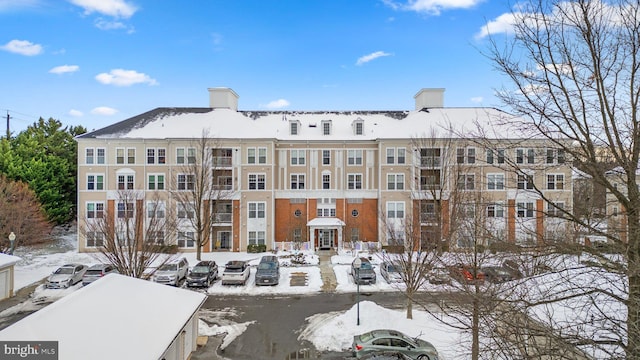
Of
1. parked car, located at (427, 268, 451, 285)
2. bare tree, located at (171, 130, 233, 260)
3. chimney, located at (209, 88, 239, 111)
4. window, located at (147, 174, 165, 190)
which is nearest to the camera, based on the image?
parked car, located at (427, 268, 451, 285)

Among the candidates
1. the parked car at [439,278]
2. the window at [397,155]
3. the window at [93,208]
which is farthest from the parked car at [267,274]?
the window at [93,208]

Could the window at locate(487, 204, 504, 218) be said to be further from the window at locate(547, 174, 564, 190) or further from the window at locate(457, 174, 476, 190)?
the window at locate(547, 174, 564, 190)

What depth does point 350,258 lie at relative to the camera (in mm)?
35719

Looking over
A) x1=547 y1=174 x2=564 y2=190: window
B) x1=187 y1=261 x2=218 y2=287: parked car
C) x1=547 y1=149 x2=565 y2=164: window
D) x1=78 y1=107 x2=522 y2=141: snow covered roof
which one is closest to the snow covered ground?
x1=187 y1=261 x2=218 y2=287: parked car

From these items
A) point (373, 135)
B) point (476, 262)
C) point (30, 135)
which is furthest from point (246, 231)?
point (30, 135)

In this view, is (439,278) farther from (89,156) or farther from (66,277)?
(89,156)

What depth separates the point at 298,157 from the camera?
1638 inches

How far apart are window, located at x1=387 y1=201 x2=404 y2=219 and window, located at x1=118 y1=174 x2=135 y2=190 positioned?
Result: 25.3m

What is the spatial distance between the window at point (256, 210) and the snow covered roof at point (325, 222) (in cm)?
470

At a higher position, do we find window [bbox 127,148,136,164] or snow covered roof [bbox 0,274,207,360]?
window [bbox 127,148,136,164]

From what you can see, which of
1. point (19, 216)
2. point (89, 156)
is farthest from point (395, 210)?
point (19, 216)

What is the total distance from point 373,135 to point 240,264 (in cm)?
2050

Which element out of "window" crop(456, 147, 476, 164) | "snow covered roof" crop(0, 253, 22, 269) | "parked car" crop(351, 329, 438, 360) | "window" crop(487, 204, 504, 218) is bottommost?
"parked car" crop(351, 329, 438, 360)

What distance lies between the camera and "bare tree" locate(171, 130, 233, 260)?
3459 cm
